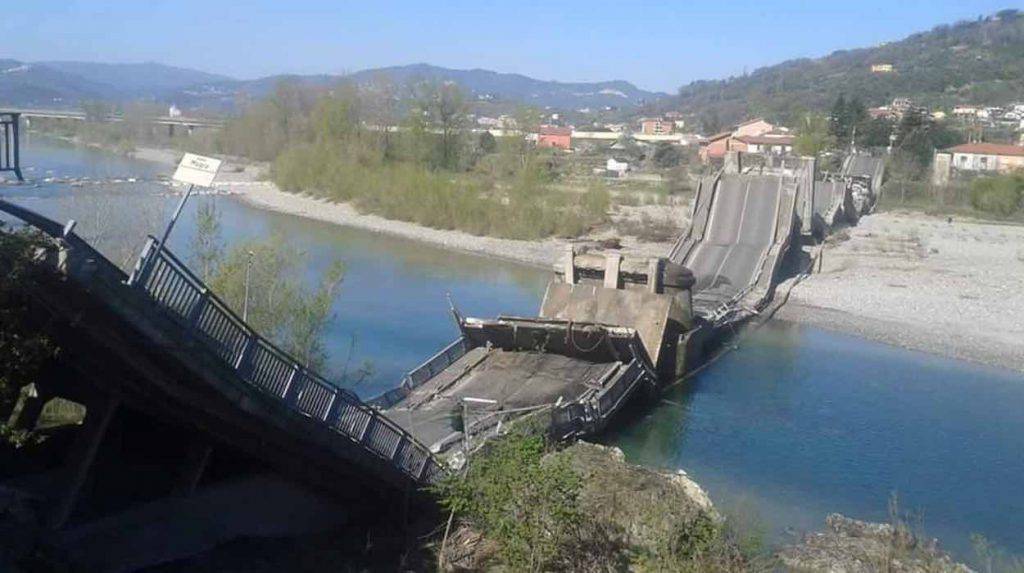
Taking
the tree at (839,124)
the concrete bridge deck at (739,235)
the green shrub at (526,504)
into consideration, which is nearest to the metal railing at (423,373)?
the green shrub at (526,504)

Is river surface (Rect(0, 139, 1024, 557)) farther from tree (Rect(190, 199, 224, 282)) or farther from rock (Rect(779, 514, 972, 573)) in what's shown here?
tree (Rect(190, 199, 224, 282))

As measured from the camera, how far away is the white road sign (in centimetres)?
928

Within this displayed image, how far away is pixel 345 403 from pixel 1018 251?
4293cm

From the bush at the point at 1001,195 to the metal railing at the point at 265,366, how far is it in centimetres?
5597

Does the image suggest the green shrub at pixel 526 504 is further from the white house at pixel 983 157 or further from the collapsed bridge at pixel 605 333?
the white house at pixel 983 157

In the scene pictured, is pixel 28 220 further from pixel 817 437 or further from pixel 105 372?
pixel 817 437

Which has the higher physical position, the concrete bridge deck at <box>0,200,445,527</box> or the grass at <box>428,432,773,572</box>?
the concrete bridge deck at <box>0,200,445,527</box>

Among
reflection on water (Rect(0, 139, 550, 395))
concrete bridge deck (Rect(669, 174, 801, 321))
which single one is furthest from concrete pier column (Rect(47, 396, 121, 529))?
concrete bridge deck (Rect(669, 174, 801, 321))

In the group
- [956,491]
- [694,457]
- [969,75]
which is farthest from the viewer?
[969,75]

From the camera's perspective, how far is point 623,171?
83.2 metres

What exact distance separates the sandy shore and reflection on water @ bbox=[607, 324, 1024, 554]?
2398 mm

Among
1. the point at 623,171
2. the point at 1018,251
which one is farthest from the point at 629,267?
the point at 623,171

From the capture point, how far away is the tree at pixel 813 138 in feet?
235

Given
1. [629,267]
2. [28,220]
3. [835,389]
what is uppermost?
[28,220]
